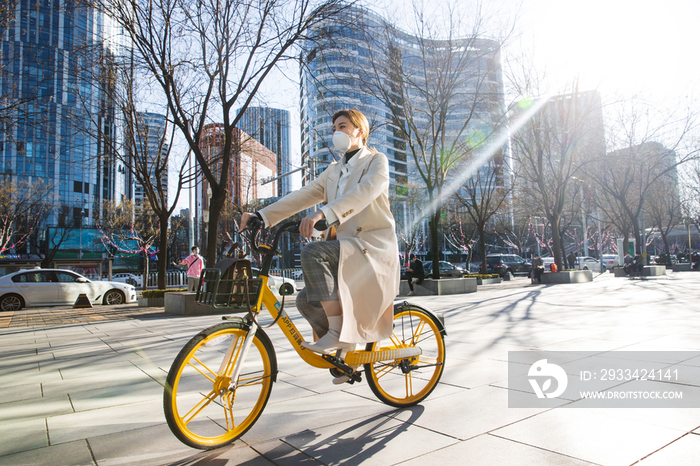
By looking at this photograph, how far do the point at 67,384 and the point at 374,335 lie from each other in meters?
3.02

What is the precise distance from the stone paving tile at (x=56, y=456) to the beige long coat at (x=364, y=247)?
145 cm

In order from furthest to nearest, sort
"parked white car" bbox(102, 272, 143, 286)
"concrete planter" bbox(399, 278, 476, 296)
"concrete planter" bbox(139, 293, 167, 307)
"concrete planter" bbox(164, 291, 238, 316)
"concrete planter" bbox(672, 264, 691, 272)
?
"parked white car" bbox(102, 272, 143, 286), "concrete planter" bbox(672, 264, 691, 272), "concrete planter" bbox(399, 278, 476, 296), "concrete planter" bbox(139, 293, 167, 307), "concrete planter" bbox(164, 291, 238, 316)

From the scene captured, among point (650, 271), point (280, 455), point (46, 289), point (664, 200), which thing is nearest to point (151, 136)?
point (46, 289)

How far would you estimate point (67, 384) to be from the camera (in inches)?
153

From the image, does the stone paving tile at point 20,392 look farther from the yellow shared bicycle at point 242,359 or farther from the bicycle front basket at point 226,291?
the bicycle front basket at point 226,291

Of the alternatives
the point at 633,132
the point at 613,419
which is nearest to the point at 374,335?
the point at 613,419

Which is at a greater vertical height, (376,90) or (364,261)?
(376,90)

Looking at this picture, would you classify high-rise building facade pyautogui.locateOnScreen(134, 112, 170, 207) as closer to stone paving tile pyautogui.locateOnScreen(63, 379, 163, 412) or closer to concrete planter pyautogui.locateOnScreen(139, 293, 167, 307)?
concrete planter pyautogui.locateOnScreen(139, 293, 167, 307)

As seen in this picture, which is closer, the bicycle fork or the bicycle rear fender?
the bicycle fork

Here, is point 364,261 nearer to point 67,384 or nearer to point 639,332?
point 67,384

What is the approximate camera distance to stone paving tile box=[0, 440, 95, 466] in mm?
2166

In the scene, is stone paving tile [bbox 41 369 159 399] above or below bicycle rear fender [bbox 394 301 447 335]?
below

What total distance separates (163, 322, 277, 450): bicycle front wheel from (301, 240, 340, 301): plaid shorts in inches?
15.1

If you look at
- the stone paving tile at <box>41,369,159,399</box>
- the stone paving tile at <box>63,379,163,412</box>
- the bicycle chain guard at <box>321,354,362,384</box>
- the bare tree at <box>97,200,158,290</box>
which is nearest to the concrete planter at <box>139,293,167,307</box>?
the stone paving tile at <box>41,369,159,399</box>
